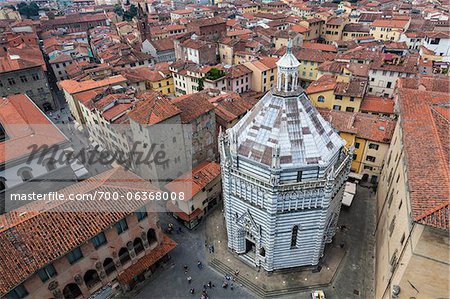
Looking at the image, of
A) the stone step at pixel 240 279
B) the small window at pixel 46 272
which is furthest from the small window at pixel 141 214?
the stone step at pixel 240 279

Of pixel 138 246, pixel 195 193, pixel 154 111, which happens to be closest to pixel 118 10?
pixel 154 111

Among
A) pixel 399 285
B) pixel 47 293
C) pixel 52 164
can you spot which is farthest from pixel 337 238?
pixel 52 164

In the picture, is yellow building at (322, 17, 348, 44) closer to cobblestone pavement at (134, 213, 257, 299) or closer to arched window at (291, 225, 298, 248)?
arched window at (291, 225, 298, 248)

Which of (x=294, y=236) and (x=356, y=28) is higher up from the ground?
(x=356, y=28)

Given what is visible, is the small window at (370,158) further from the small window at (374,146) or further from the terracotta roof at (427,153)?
the terracotta roof at (427,153)

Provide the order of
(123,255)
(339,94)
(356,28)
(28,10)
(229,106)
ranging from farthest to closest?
(28,10)
(356,28)
(339,94)
(229,106)
(123,255)

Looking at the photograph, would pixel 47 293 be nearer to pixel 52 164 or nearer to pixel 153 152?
pixel 52 164

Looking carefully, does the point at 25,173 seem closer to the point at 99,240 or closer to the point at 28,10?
the point at 99,240

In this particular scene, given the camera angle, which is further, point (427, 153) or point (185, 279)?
point (185, 279)
